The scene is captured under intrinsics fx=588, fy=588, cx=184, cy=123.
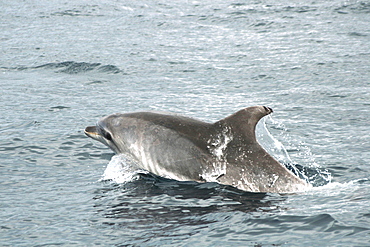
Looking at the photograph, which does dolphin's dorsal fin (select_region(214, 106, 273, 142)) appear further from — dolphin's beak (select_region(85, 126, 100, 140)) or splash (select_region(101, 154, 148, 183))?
dolphin's beak (select_region(85, 126, 100, 140))

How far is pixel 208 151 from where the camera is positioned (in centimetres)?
1070

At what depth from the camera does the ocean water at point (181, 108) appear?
8.98 meters

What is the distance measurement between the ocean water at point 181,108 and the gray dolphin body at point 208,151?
25cm

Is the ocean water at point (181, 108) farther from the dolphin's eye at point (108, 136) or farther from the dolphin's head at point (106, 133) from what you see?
the dolphin's eye at point (108, 136)

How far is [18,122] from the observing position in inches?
658

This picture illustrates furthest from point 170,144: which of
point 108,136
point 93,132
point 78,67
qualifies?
point 78,67

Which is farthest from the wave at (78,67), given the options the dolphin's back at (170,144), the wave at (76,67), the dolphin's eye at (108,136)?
the dolphin's back at (170,144)

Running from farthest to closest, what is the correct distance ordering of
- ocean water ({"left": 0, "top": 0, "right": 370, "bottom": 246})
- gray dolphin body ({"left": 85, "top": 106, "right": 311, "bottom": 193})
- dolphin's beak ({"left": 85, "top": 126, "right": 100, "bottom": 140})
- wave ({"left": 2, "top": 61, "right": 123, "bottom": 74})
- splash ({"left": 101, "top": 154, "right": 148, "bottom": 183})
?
wave ({"left": 2, "top": 61, "right": 123, "bottom": 74}) < dolphin's beak ({"left": 85, "top": 126, "right": 100, "bottom": 140}) < splash ({"left": 101, "top": 154, "right": 148, "bottom": 183}) < gray dolphin body ({"left": 85, "top": 106, "right": 311, "bottom": 193}) < ocean water ({"left": 0, "top": 0, "right": 370, "bottom": 246})

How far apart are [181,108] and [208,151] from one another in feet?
24.8

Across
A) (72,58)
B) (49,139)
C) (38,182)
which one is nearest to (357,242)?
(38,182)

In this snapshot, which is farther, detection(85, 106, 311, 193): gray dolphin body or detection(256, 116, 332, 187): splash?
detection(256, 116, 332, 187): splash

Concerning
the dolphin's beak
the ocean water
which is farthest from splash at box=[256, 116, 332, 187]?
the dolphin's beak

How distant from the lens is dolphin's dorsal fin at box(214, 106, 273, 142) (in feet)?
33.2

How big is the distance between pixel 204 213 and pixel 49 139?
6.78m
